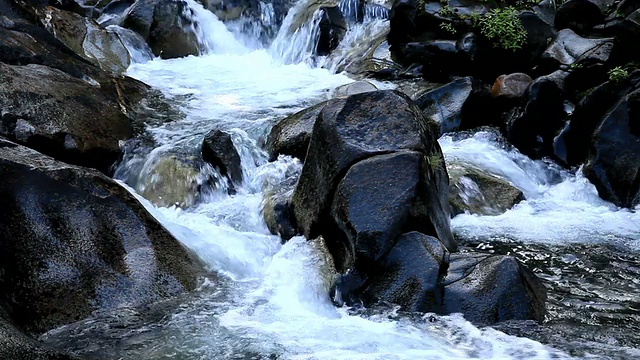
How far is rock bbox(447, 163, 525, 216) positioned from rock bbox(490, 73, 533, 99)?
232 cm

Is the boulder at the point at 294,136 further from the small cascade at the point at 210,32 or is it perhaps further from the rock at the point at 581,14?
the small cascade at the point at 210,32

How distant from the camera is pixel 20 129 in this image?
8422mm

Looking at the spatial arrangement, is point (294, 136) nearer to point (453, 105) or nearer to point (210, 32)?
point (453, 105)

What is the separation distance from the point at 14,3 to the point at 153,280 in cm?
894

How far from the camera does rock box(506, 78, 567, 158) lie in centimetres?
1087

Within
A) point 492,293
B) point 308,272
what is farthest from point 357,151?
point 492,293

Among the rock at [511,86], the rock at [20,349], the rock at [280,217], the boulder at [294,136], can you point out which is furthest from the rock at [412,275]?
the rock at [511,86]

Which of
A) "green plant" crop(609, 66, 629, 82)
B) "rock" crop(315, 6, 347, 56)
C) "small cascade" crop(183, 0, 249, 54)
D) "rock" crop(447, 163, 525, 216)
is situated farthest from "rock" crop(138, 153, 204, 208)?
"small cascade" crop(183, 0, 249, 54)

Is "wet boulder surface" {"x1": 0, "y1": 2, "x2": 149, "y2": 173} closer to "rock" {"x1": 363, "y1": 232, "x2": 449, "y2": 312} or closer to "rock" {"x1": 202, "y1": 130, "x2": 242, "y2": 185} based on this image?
"rock" {"x1": 202, "y1": 130, "x2": 242, "y2": 185}

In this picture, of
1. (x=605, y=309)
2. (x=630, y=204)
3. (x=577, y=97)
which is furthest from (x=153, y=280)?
(x=577, y=97)

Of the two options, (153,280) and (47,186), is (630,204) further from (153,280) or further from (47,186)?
(47,186)

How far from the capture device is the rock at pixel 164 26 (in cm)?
1552

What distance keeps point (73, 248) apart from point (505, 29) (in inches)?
371

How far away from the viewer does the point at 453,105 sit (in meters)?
11.3
